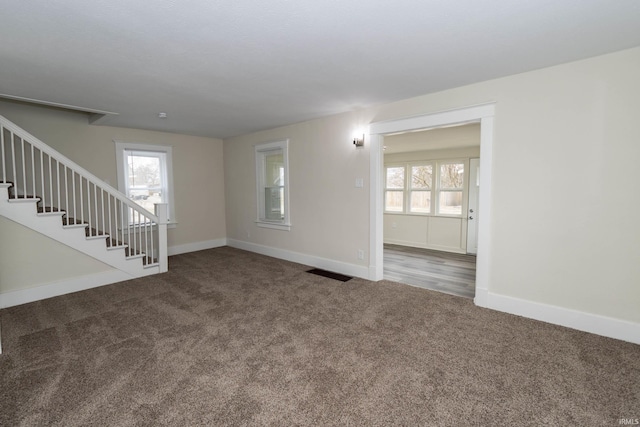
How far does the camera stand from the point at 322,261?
4.87 metres

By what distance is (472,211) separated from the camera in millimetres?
6293

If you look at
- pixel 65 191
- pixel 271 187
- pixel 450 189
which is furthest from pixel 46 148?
pixel 450 189

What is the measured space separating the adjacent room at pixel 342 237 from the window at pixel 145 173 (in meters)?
0.45

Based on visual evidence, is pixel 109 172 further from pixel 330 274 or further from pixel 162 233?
pixel 330 274

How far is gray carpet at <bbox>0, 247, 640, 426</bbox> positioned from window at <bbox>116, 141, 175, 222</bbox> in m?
2.43

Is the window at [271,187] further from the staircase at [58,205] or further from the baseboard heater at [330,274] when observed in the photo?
the staircase at [58,205]

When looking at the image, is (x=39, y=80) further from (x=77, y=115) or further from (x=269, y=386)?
(x=269, y=386)

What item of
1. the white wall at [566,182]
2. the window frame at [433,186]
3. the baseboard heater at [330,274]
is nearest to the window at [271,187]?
the baseboard heater at [330,274]

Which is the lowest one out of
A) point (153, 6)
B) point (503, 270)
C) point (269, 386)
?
point (269, 386)

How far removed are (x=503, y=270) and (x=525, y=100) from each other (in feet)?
5.76

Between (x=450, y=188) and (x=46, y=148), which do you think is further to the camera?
(x=450, y=188)

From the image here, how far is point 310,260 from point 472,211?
12.2 ft

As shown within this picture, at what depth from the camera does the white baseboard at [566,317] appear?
8.41ft

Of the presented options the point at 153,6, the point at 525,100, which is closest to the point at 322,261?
the point at 525,100
